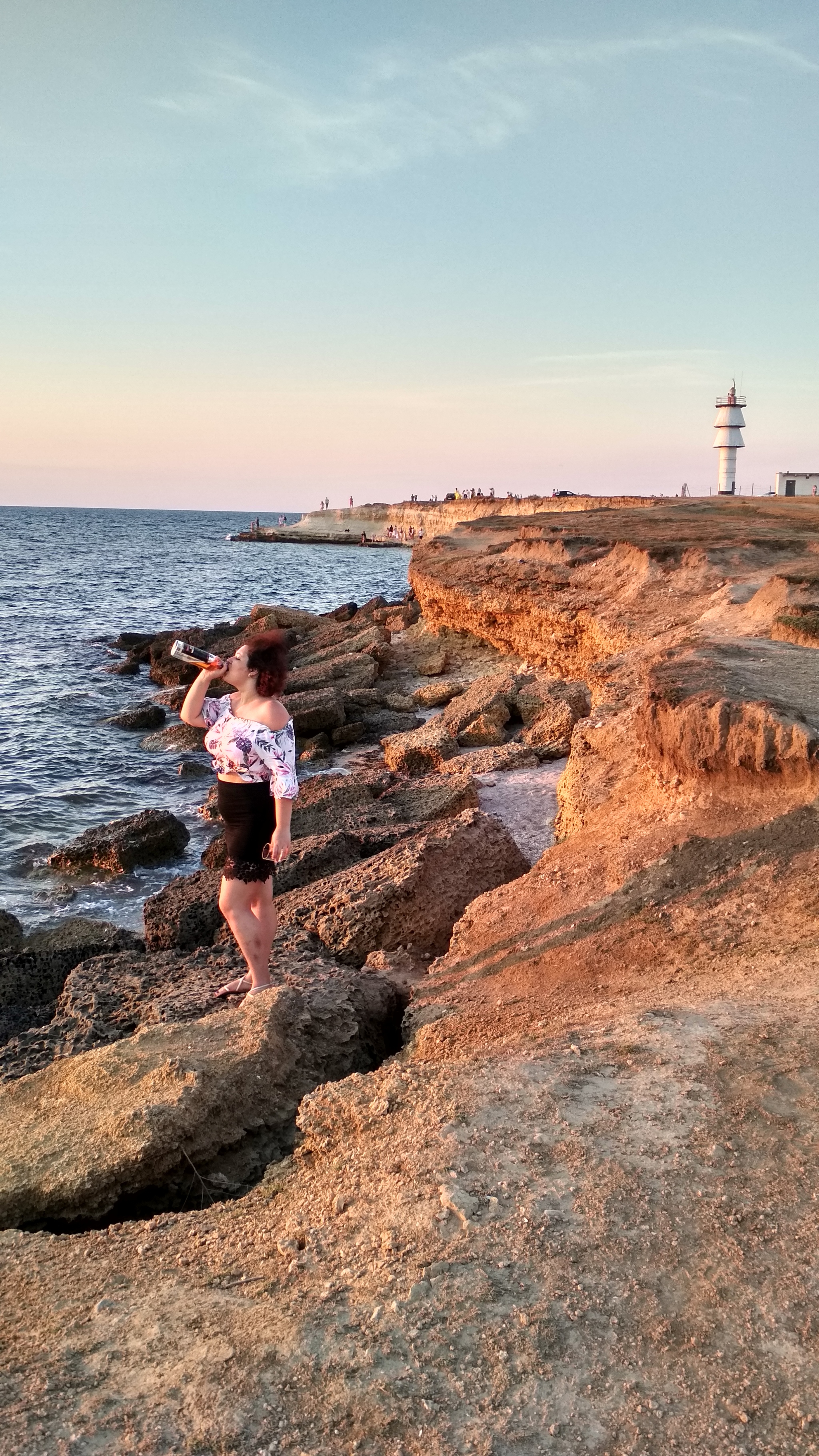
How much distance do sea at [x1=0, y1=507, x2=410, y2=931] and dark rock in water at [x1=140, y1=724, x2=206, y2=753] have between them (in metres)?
0.18

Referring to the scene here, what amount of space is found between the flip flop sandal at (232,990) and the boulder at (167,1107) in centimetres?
72

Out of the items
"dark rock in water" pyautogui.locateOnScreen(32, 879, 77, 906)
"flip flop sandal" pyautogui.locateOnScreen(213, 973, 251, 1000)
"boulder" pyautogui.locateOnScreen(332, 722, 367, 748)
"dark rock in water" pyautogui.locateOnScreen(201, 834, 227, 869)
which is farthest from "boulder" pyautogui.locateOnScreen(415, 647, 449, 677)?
"flip flop sandal" pyautogui.locateOnScreen(213, 973, 251, 1000)

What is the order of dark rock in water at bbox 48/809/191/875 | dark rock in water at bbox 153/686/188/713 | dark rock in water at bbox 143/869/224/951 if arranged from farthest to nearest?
1. dark rock in water at bbox 153/686/188/713
2. dark rock in water at bbox 48/809/191/875
3. dark rock in water at bbox 143/869/224/951

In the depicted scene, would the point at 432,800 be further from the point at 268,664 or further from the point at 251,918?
the point at 268,664

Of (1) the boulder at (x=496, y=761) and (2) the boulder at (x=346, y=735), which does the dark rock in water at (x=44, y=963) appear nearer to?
(1) the boulder at (x=496, y=761)

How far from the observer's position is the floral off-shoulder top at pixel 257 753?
5297mm

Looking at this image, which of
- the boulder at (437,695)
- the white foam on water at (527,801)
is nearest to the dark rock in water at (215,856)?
the white foam on water at (527,801)

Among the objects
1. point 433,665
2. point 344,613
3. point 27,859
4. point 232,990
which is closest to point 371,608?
point 344,613

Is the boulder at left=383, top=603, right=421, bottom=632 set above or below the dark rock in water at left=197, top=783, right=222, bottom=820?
above

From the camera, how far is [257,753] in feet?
17.5

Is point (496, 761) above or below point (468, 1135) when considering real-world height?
below

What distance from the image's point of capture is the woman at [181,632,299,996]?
17.4 ft

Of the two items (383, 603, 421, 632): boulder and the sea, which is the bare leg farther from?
(383, 603, 421, 632): boulder

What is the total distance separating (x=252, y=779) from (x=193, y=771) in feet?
33.1
